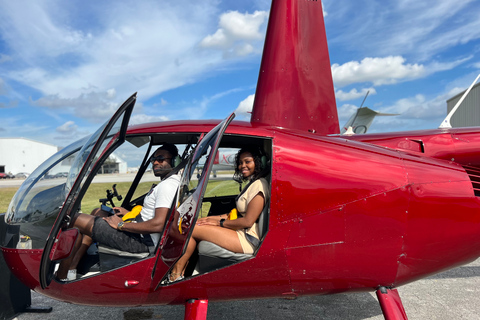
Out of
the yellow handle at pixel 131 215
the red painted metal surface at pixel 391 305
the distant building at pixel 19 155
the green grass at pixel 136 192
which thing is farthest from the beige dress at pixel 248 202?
the distant building at pixel 19 155

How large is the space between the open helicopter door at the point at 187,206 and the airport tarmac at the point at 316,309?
1.43 meters

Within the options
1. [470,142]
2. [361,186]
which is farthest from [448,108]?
[361,186]

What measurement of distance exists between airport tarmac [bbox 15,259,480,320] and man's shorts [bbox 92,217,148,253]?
48.1 inches

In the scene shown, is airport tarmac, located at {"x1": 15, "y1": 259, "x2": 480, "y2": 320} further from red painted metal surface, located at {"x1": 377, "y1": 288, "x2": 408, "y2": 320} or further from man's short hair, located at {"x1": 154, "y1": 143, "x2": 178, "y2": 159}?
man's short hair, located at {"x1": 154, "y1": 143, "x2": 178, "y2": 159}

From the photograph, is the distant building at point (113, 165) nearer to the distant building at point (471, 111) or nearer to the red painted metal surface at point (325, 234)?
the red painted metal surface at point (325, 234)

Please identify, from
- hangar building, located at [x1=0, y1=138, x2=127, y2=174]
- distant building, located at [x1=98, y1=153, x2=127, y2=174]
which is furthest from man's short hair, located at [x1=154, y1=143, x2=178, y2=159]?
hangar building, located at [x1=0, y1=138, x2=127, y2=174]

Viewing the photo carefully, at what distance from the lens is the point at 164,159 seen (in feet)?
9.37

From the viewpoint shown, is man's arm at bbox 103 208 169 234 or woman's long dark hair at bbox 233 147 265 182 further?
woman's long dark hair at bbox 233 147 265 182

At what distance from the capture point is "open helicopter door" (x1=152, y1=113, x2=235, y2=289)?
1.91m

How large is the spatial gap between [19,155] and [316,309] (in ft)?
223

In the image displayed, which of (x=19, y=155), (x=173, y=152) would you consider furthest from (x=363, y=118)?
(x=19, y=155)

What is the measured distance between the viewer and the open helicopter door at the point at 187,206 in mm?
1909

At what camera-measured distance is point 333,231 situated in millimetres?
2301

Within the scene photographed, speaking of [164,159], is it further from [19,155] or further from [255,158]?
[19,155]
